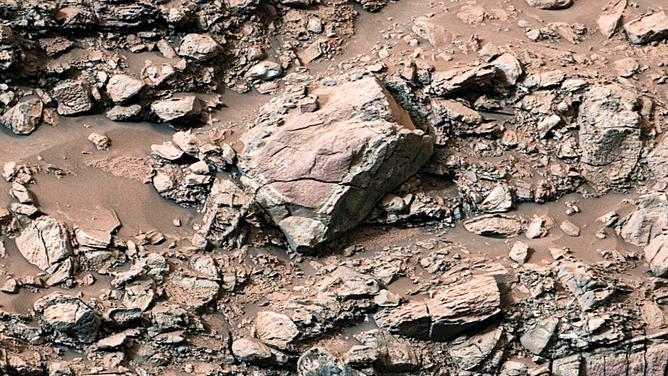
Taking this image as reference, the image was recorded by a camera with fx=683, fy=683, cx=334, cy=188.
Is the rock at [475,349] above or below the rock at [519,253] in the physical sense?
below

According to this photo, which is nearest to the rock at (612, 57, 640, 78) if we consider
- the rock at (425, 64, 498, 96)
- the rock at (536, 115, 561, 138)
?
the rock at (536, 115, 561, 138)

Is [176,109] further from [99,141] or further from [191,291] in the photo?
[191,291]

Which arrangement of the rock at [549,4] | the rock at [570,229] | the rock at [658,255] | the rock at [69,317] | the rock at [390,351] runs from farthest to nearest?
the rock at [549,4]
the rock at [570,229]
the rock at [658,255]
the rock at [390,351]
the rock at [69,317]

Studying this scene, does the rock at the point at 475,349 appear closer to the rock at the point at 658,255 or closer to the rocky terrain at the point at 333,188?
the rocky terrain at the point at 333,188

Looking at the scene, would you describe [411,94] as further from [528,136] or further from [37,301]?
[37,301]

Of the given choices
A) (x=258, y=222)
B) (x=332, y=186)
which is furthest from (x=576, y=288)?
(x=258, y=222)

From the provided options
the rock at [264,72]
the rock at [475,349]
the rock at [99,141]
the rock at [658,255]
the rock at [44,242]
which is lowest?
the rock at [475,349]

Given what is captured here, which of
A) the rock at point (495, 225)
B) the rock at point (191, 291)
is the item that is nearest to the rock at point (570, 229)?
the rock at point (495, 225)

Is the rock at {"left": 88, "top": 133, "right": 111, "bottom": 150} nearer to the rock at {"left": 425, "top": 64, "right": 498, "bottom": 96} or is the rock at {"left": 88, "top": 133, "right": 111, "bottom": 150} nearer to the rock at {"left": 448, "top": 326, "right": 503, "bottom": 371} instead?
the rock at {"left": 425, "top": 64, "right": 498, "bottom": 96}
